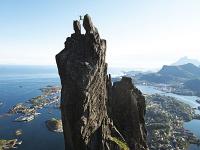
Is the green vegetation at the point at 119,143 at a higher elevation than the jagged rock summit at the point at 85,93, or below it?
below

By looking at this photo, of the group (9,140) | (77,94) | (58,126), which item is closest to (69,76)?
(77,94)

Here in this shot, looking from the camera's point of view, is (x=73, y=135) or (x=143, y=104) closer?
(x=73, y=135)

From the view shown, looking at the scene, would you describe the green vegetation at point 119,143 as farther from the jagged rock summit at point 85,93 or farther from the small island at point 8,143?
the small island at point 8,143

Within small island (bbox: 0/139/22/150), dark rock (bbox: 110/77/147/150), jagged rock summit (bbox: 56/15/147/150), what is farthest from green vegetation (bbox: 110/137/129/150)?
small island (bbox: 0/139/22/150)

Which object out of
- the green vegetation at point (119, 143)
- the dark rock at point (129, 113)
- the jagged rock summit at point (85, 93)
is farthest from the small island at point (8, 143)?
the green vegetation at point (119, 143)

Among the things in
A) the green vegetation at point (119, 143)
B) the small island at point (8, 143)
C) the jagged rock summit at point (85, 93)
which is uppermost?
the jagged rock summit at point (85, 93)

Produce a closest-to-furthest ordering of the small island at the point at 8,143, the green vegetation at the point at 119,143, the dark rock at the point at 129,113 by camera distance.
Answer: the green vegetation at the point at 119,143 < the dark rock at the point at 129,113 < the small island at the point at 8,143

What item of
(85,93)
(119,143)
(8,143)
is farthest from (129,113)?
(8,143)

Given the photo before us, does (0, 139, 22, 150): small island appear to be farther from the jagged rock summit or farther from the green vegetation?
the green vegetation

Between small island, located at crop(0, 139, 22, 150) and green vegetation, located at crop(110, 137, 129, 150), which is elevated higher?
green vegetation, located at crop(110, 137, 129, 150)

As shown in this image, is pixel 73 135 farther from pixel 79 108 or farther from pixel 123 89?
pixel 123 89

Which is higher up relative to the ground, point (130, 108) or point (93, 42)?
point (93, 42)
